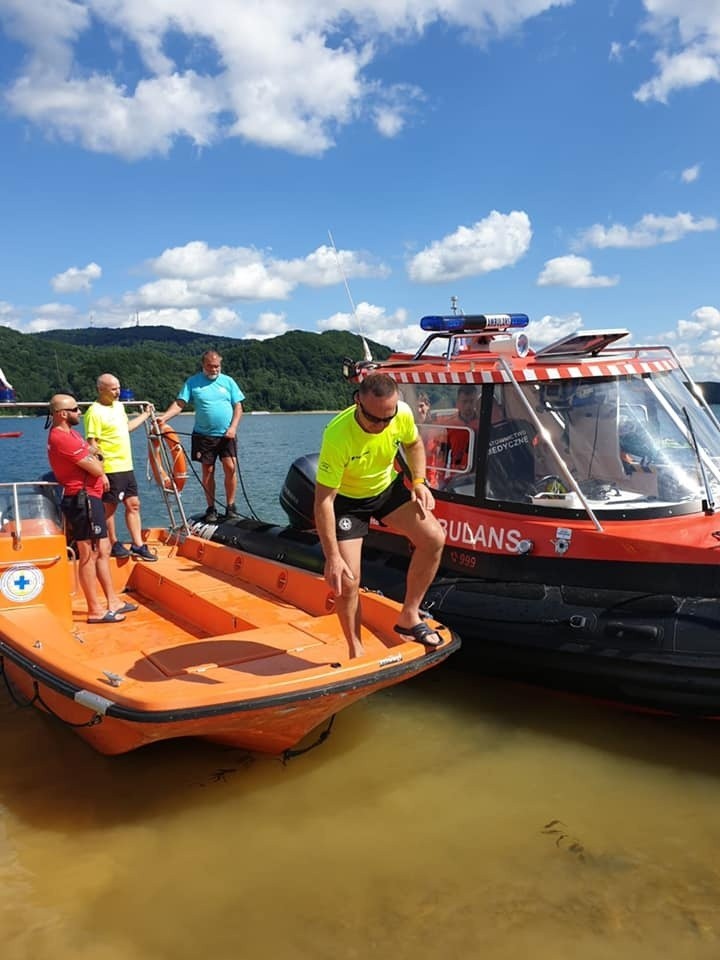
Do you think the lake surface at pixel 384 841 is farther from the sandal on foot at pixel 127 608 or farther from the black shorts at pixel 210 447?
the black shorts at pixel 210 447

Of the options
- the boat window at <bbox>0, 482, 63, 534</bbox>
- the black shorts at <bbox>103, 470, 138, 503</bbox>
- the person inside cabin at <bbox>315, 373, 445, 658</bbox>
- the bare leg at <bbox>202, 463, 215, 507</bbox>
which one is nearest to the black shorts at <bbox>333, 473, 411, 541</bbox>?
the person inside cabin at <bbox>315, 373, 445, 658</bbox>

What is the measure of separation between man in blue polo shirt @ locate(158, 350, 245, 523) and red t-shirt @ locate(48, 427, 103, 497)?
2.13 metres

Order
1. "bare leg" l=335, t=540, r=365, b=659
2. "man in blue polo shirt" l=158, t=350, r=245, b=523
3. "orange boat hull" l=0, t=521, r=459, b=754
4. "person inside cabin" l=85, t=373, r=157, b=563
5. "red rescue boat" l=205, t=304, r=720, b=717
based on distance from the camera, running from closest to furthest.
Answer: "orange boat hull" l=0, t=521, r=459, b=754, "bare leg" l=335, t=540, r=365, b=659, "red rescue boat" l=205, t=304, r=720, b=717, "person inside cabin" l=85, t=373, r=157, b=563, "man in blue polo shirt" l=158, t=350, r=245, b=523

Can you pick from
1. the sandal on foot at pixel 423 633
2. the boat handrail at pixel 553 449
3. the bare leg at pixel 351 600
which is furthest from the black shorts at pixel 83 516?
the boat handrail at pixel 553 449

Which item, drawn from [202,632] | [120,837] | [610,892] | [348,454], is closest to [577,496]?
[348,454]

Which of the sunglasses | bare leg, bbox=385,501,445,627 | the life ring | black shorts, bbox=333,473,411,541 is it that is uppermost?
the sunglasses

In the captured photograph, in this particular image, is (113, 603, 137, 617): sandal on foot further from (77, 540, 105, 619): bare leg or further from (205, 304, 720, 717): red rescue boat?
(205, 304, 720, 717): red rescue boat

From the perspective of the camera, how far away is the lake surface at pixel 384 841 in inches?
121

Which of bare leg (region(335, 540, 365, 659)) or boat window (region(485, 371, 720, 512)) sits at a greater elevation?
boat window (region(485, 371, 720, 512))

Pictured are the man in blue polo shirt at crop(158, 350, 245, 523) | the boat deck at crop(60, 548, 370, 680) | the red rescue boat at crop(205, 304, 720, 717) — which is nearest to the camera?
the boat deck at crop(60, 548, 370, 680)

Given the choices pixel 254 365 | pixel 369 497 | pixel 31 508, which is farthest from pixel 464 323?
pixel 254 365

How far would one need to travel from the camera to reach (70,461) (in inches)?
203

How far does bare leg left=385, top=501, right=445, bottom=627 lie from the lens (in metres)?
4.13

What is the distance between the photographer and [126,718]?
3.53m
